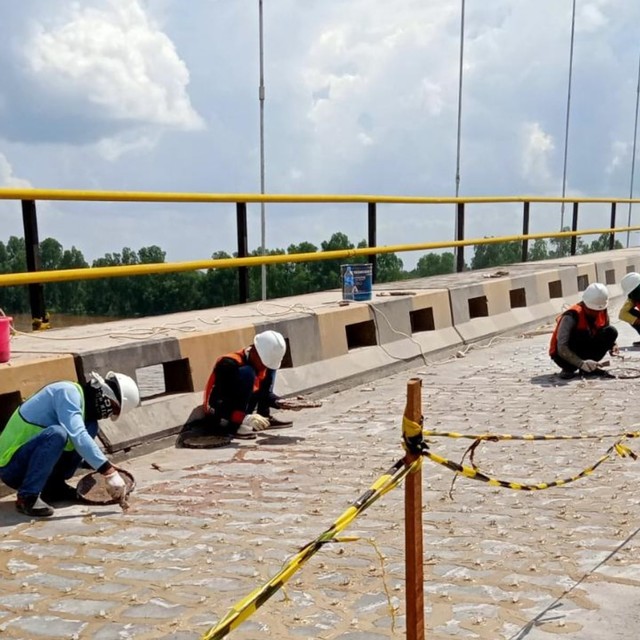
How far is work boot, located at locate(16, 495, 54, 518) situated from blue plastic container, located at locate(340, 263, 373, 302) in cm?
560

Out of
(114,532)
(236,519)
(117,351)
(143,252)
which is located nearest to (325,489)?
(236,519)

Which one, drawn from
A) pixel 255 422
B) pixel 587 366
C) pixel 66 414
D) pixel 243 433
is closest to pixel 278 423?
pixel 255 422

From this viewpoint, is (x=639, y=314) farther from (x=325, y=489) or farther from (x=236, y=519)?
(x=236, y=519)

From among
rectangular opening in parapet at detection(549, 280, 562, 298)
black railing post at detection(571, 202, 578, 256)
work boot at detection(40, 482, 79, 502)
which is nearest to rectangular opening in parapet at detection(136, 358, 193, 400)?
work boot at detection(40, 482, 79, 502)

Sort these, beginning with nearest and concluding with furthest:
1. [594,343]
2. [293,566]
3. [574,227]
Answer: [293,566] < [594,343] < [574,227]

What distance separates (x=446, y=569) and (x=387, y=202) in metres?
8.42

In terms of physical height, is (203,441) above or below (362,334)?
below

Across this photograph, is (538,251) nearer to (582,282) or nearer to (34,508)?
(582,282)

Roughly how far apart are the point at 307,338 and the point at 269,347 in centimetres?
178

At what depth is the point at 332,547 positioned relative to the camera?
4777 millimetres

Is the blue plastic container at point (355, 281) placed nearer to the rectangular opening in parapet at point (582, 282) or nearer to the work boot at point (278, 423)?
the work boot at point (278, 423)

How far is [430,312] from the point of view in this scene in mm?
11625

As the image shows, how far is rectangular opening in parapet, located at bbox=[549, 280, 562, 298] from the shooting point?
1588cm

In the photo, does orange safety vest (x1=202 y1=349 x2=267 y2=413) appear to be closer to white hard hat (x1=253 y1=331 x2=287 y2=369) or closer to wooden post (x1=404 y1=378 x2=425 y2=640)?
white hard hat (x1=253 y1=331 x2=287 y2=369)
